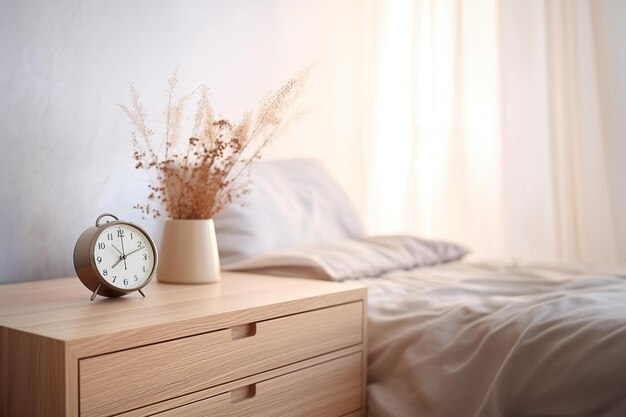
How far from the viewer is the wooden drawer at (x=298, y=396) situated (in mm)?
1279

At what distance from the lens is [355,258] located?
6.66 feet

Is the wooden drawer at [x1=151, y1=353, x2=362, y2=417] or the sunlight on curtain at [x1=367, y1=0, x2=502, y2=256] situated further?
the sunlight on curtain at [x1=367, y1=0, x2=502, y2=256]

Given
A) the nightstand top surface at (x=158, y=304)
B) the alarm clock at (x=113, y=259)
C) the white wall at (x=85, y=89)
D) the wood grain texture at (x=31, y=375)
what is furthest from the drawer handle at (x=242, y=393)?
the white wall at (x=85, y=89)

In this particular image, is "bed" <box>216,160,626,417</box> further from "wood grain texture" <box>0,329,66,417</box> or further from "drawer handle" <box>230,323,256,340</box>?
"wood grain texture" <box>0,329,66,417</box>

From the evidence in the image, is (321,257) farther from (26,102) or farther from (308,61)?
(308,61)

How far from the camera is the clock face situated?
133 cm

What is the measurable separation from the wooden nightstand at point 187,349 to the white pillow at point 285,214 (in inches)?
14.5

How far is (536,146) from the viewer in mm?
2918

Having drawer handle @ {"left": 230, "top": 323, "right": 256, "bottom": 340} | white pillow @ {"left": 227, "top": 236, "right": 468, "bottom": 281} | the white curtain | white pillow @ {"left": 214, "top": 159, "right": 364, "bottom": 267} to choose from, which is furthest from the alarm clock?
the white curtain

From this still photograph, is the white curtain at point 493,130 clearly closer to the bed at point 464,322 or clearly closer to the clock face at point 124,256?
the bed at point 464,322

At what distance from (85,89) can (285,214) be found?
2.56ft

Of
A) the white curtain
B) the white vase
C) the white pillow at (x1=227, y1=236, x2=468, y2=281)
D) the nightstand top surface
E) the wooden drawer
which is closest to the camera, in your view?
the nightstand top surface

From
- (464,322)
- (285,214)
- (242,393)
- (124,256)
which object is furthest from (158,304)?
(285,214)

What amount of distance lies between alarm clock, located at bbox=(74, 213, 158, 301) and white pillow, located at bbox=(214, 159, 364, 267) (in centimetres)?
65
